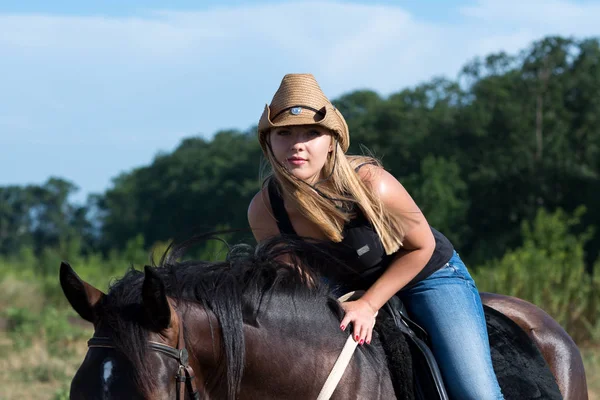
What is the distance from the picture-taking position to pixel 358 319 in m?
3.27

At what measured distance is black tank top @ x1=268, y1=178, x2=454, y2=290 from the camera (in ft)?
→ 11.1

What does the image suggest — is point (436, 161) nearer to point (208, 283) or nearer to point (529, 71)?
point (529, 71)

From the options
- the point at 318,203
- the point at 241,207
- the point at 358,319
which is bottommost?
the point at 241,207

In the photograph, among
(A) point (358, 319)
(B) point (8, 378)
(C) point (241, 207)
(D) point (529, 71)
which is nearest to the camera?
(A) point (358, 319)

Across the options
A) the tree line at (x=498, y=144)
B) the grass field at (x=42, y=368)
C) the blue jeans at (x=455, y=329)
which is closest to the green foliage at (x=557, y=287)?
the grass field at (x=42, y=368)

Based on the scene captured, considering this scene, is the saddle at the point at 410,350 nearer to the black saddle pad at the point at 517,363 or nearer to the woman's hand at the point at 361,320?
the woman's hand at the point at 361,320

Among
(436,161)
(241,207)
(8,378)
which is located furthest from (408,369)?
(241,207)

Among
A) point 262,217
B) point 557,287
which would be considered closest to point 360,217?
point 262,217

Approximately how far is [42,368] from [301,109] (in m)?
9.10

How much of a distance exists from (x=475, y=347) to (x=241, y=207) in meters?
51.7

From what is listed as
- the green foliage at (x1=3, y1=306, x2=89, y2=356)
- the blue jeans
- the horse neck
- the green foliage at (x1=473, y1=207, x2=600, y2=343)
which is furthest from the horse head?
the green foliage at (x1=473, y1=207, x2=600, y2=343)

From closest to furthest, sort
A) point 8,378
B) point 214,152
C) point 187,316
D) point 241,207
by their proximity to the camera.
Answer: point 187,316 < point 8,378 < point 241,207 < point 214,152

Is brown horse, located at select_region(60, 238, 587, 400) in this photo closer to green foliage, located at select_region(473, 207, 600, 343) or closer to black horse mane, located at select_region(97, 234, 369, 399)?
black horse mane, located at select_region(97, 234, 369, 399)

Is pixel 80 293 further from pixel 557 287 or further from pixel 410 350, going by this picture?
pixel 557 287
